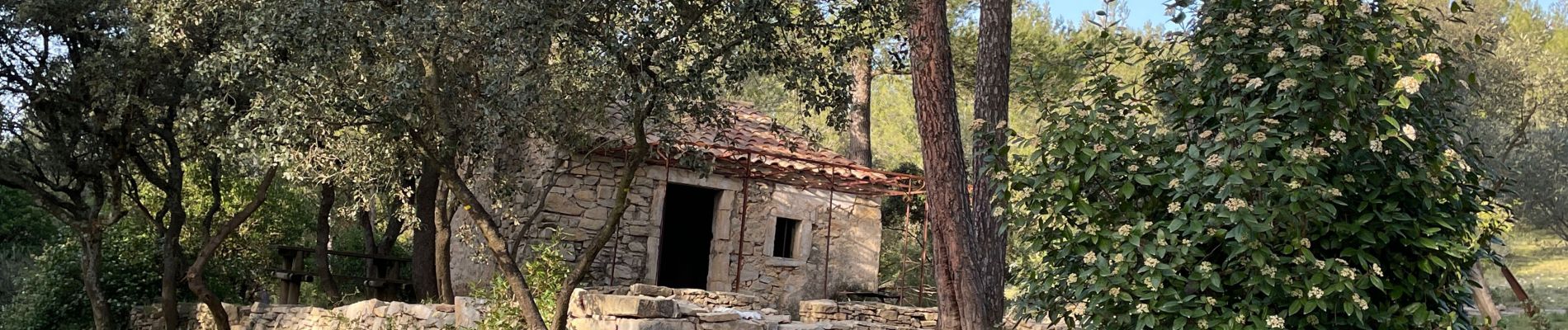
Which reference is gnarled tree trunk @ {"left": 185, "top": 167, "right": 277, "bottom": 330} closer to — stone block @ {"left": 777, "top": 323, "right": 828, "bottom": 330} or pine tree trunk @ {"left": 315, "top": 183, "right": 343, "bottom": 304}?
pine tree trunk @ {"left": 315, "top": 183, "right": 343, "bottom": 304}

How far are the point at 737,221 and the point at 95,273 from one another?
776cm

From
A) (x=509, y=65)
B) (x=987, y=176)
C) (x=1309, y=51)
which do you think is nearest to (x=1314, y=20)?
(x=1309, y=51)

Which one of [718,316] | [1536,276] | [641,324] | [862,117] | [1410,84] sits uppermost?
[862,117]

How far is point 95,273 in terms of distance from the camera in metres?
14.0

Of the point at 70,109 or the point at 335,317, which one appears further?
the point at 70,109

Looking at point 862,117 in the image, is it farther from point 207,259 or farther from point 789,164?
point 207,259

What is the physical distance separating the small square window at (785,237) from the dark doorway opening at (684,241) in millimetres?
→ 1301

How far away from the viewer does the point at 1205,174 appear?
4.28 meters

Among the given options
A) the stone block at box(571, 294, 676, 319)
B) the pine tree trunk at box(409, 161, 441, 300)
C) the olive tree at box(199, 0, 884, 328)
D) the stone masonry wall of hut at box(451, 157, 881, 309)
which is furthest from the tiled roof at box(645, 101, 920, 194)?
the stone block at box(571, 294, 676, 319)

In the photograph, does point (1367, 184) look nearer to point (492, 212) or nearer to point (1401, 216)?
point (1401, 216)

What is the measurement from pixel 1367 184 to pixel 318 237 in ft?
42.9

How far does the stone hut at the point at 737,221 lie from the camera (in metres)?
12.6

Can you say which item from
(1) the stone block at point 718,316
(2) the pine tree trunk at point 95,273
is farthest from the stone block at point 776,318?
(2) the pine tree trunk at point 95,273

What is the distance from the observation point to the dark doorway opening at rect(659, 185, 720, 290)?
15.5m
